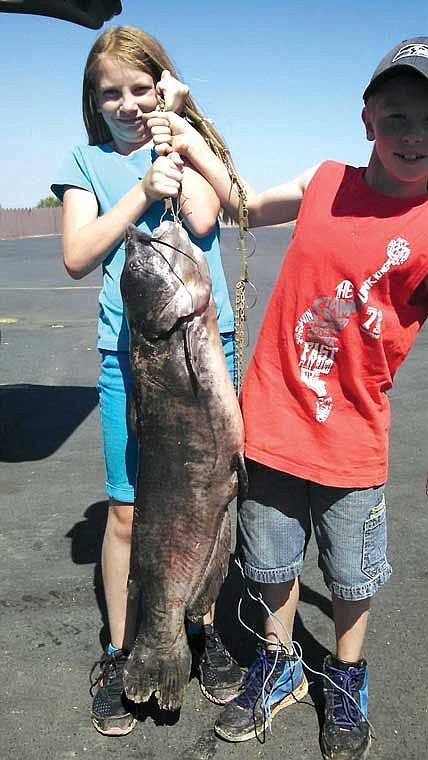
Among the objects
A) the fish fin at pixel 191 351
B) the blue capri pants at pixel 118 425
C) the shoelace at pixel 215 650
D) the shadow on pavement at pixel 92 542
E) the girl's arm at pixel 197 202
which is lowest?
the shadow on pavement at pixel 92 542

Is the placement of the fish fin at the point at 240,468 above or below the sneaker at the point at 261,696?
above

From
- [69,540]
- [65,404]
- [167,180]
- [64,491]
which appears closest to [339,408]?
[167,180]

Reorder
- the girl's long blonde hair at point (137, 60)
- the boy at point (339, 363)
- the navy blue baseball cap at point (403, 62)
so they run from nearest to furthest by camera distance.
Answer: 1. the navy blue baseball cap at point (403, 62)
2. the boy at point (339, 363)
3. the girl's long blonde hair at point (137, 60)

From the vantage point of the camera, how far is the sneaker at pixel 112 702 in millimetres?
2914

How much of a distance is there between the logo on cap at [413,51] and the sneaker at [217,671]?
2339mm

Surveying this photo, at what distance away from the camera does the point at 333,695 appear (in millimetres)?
2875

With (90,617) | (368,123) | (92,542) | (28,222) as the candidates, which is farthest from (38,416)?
(28,222)

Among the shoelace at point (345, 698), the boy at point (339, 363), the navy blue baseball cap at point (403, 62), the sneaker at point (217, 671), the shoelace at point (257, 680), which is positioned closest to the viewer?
the navy blue baseball cap at point (403, 62)

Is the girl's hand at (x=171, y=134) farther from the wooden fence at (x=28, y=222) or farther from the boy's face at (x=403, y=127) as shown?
the wooden fence at (x=28, y=222)

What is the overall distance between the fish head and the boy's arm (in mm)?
345

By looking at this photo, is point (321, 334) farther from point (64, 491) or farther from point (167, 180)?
point (64, 491)

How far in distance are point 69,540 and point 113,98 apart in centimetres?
272

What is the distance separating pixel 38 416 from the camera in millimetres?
7008

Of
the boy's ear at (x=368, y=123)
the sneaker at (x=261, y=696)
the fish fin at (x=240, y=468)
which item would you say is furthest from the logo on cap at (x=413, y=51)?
the sneaker at (x=261, y=696)
